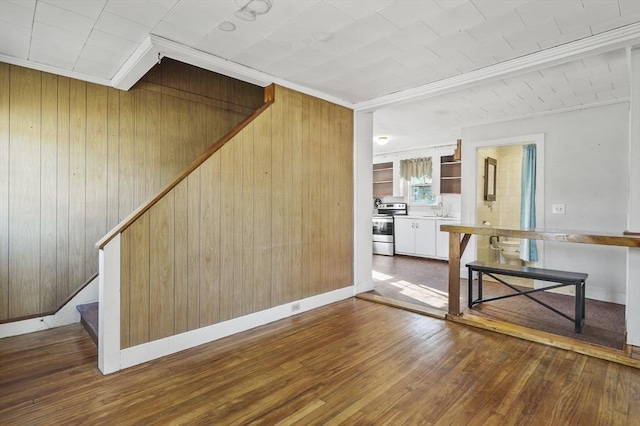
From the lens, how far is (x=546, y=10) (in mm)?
2141

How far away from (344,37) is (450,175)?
5406 millimetres

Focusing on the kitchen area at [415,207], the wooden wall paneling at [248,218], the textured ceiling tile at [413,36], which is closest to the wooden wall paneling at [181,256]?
the wooden wall paneling at [248,218]

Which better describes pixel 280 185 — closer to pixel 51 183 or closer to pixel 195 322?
pixel 195 322

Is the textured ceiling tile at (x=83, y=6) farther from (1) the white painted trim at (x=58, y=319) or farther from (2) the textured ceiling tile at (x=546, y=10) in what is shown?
(2) the textured ceiling tile at (x=546, y=10)

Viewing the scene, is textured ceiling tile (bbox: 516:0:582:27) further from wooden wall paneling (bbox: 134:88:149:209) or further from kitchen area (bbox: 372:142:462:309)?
kitchen area (bbox: 372:142:462:309)

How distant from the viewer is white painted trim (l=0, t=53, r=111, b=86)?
281 cm

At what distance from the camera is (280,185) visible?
3406mm

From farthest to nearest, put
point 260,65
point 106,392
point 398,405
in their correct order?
1. point 260,65
2. point 106,392
3. point 398,405

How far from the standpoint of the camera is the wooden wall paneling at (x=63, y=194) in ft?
10.2

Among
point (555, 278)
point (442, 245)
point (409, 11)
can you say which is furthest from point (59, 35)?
point (442, 245)

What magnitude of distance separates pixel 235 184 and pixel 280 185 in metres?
0.52

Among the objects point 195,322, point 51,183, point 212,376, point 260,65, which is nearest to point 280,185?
point 260,65

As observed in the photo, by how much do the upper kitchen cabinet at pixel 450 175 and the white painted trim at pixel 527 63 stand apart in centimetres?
385

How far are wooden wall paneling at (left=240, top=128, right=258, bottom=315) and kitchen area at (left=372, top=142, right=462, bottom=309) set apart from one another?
305 cm
